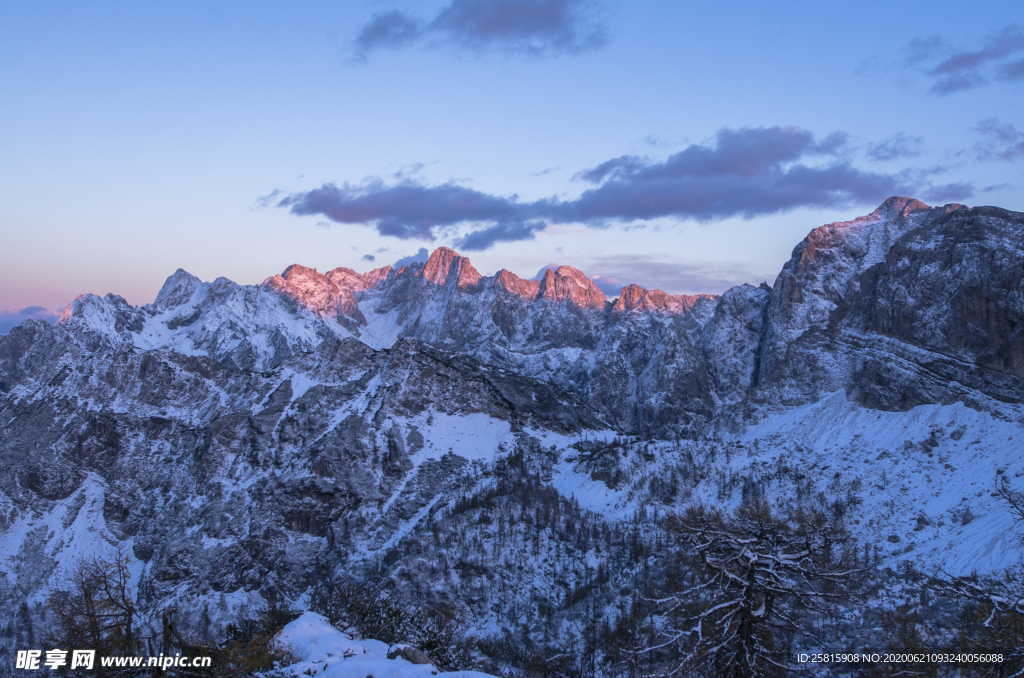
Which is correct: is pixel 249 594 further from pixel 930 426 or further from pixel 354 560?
pixel 930 426

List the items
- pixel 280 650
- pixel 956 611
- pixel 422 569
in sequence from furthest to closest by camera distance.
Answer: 1. pixel 422 569
2. pixel 956 611
3. pixel 280 650

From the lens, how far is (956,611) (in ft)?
356

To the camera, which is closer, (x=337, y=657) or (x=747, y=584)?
(x=747, y=584)

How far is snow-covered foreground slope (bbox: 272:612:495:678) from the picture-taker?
1421 inches

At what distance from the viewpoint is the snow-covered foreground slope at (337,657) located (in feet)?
118

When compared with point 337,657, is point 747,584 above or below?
above

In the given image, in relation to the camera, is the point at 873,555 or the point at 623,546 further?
the point at 623,546

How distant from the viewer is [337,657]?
39.2m

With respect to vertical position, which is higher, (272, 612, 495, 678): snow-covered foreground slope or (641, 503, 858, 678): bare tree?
(641, 503, 858, 678): bare tree

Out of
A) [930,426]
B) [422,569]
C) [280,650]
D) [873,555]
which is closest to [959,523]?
[873,555]

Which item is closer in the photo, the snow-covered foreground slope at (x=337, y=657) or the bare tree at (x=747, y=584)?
the bare tree at (x=747, y=584)

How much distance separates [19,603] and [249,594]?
59538mm

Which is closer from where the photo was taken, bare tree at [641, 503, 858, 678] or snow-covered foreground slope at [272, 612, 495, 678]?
bare tree at [641, 503, 858, 678]

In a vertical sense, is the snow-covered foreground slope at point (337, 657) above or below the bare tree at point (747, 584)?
below
